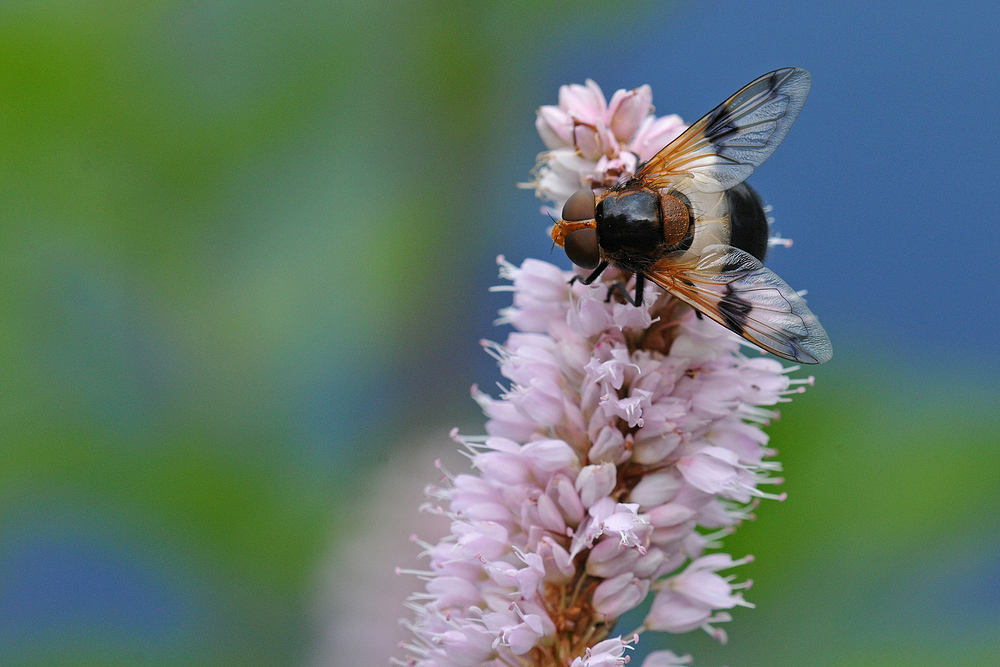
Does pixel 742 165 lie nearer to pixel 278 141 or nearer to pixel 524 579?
pixel 524 579

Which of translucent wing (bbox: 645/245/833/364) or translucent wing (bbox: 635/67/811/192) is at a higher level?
translucent wing (bbox: 635/67/811/192)

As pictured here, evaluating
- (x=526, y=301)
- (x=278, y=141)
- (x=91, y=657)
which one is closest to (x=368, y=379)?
(x=278, y=141)

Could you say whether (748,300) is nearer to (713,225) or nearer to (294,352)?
(713,225)

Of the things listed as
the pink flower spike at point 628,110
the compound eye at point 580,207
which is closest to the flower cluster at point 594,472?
the pink flower spike at point 628,110

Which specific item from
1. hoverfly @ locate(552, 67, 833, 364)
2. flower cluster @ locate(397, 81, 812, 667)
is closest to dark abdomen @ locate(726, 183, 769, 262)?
hoverfly @ locate(552, 67, 833, 364)

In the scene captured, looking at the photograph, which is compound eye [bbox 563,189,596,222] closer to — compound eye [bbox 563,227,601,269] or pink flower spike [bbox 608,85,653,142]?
compound eye [bbox 563,227,601,269]

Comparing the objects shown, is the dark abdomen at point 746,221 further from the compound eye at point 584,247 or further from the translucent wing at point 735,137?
the compound eye at point 584,247
